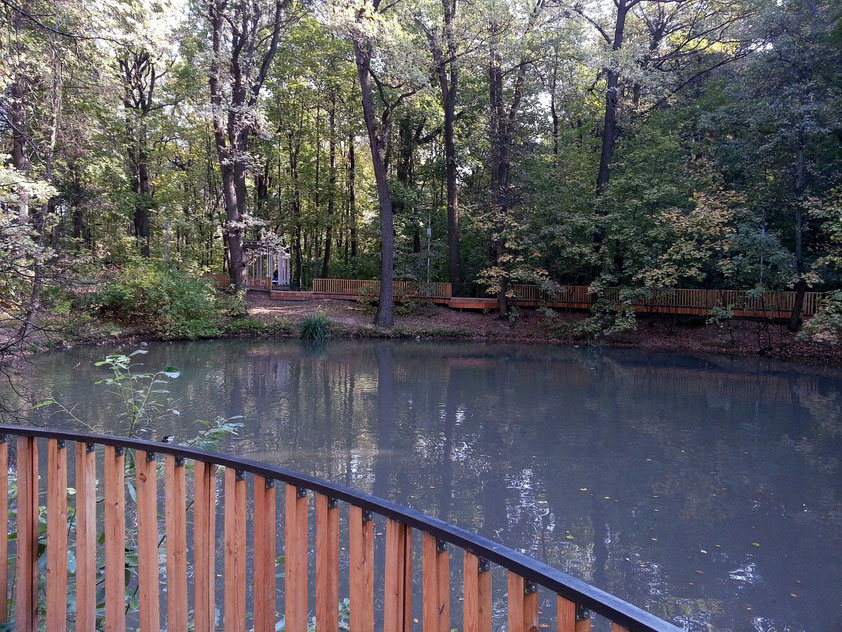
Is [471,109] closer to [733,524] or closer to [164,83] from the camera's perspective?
[164,83]

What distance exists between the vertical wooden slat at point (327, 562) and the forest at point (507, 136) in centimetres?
1026

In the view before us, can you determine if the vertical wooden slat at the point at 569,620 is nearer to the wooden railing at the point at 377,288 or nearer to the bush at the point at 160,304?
the bush at the point at 160,304

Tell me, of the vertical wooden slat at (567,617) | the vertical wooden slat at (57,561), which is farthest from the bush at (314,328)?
the vertical wooden slat at (567,617)

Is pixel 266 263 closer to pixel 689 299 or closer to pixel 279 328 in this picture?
pixel 279 328

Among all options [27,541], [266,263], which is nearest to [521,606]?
[27,541]

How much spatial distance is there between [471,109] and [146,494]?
2407 cm

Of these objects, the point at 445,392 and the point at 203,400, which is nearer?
the point at 203,400

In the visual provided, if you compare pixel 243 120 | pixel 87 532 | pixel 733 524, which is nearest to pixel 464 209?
pixel 243 120

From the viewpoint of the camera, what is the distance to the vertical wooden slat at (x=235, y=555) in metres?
1.78

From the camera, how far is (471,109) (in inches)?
947

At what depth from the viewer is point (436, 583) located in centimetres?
139

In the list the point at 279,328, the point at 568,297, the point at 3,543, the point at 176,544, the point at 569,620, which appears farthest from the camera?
the point at 568,297

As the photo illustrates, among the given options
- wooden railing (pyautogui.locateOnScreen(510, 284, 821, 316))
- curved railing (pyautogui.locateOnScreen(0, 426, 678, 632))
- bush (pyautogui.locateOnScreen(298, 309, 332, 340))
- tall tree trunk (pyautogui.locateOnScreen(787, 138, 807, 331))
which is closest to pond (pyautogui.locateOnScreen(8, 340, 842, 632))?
curved railing (pyautogui.locateOnScreen(0, 426, 678, 632))

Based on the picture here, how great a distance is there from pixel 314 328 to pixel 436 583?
17090 millimetres
